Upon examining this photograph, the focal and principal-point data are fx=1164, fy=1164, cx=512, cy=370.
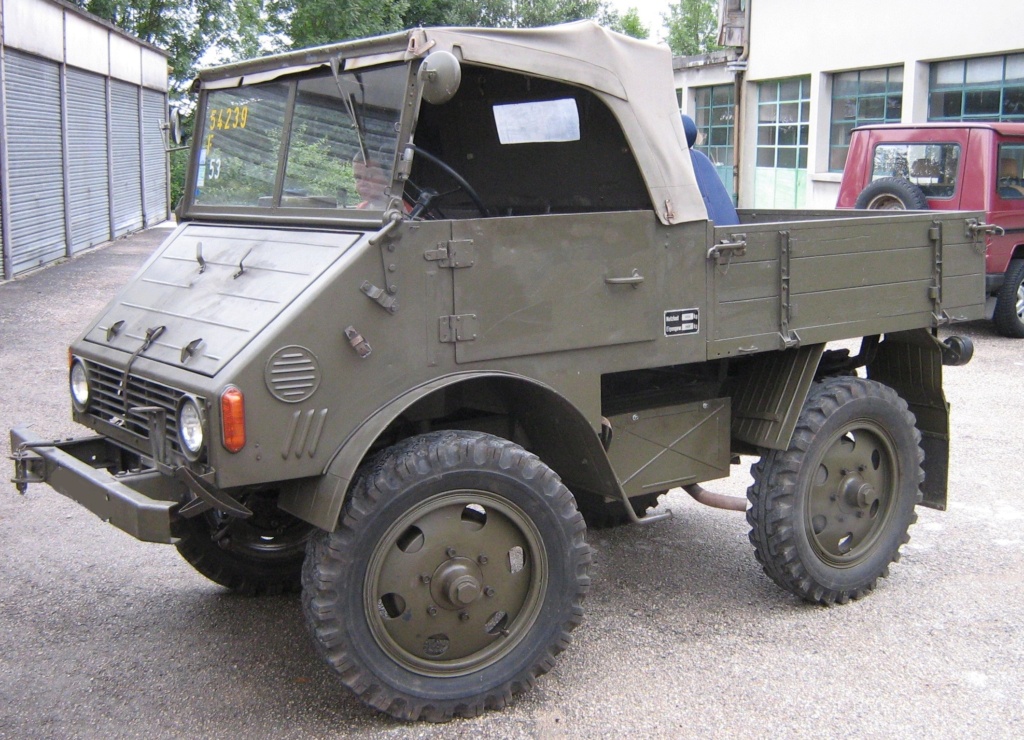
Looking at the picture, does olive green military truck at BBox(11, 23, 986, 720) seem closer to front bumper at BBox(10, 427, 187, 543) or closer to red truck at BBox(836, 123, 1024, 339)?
front bumper at BBox(10, 427, 187, 543)

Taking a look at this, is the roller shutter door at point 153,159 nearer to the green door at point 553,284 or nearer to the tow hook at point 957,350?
the tow hook at point 957,350

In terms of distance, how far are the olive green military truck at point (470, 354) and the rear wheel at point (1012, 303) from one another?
23.0ft

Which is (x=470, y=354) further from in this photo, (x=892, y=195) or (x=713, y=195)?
(x=892, y=195)

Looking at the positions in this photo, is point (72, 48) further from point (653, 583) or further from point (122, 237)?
point (653, 583)

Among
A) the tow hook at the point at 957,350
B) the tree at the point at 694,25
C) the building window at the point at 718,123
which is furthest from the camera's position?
the tree at the point at 694,25

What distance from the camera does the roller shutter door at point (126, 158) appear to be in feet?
73.3

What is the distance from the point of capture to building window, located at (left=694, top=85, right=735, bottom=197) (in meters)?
24.5

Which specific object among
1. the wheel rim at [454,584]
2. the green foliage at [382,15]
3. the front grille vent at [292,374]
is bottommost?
the wheel rim at [454,584]

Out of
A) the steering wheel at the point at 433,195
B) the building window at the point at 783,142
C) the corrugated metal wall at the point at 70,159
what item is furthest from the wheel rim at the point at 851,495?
the building window at the point at 783,142

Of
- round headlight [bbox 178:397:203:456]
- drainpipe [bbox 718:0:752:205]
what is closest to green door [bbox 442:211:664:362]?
round headlight [bbox 178:397:203:456]

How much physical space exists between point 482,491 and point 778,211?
320cm

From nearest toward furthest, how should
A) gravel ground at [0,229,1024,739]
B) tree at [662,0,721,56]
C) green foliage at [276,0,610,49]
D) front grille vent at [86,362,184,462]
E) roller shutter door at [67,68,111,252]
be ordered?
front grille vent at [86,362,184,462], gravel ground at [0,229,1024,739], roller shutter door at [67,68,111,252], green foliage at [276,0,610,49], tree at [662,0,721,56]

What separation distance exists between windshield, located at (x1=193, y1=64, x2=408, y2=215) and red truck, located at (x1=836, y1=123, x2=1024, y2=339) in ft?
26.9

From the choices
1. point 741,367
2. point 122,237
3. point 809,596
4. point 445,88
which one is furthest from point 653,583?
point 122,237
